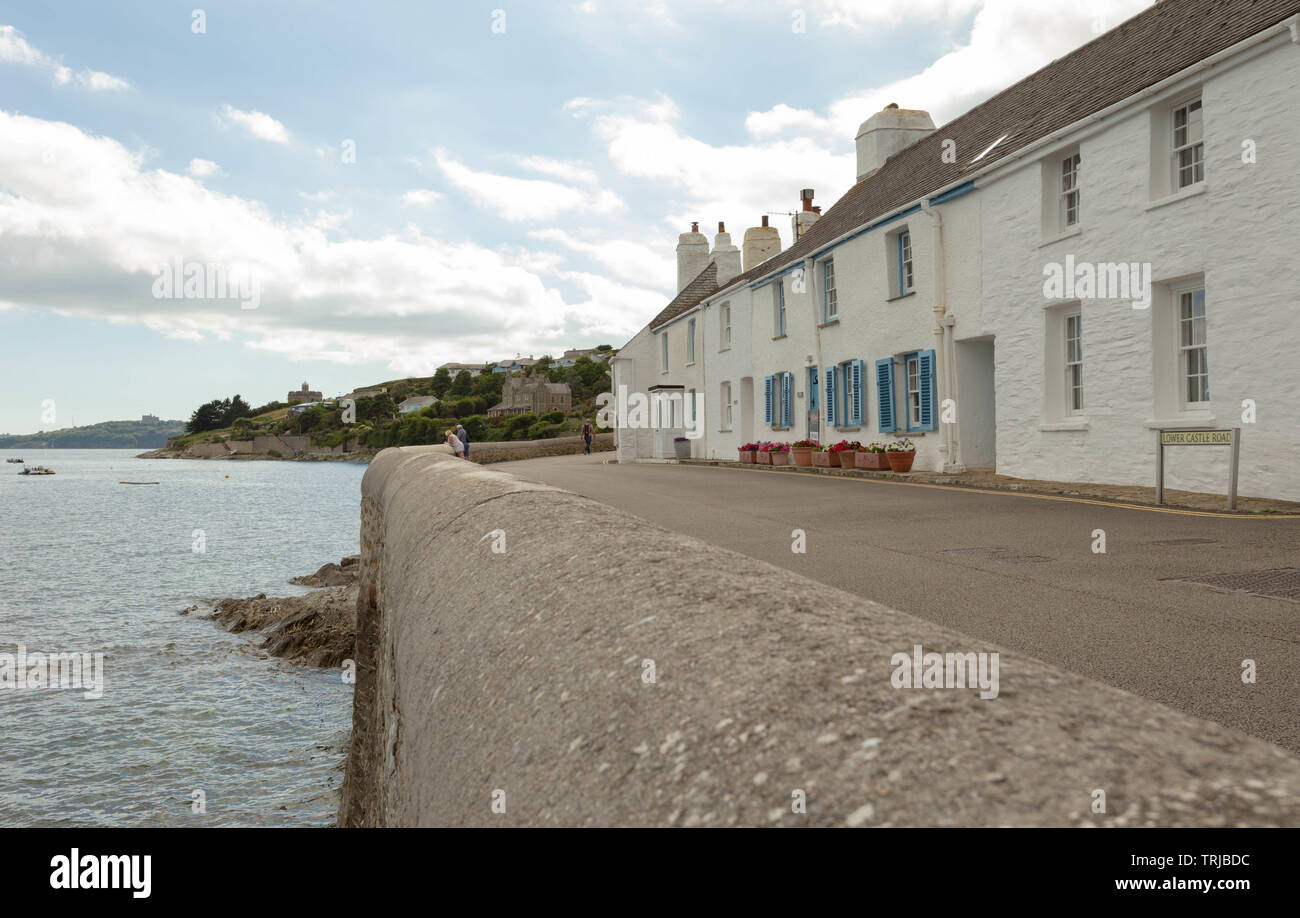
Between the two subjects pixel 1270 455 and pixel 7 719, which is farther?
pixel 7 719

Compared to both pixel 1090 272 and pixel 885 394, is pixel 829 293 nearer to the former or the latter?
pixel 885 394

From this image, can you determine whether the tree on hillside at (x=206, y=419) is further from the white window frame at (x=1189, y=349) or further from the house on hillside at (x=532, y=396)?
the white window frame at (x=1189, y=349)

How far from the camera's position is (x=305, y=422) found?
160250 mm

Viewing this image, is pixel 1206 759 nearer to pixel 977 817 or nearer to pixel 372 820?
pixel 977 817

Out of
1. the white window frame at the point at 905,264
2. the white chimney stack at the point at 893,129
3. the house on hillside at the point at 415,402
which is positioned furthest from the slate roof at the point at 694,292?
the house on hillside at the point at 415,402

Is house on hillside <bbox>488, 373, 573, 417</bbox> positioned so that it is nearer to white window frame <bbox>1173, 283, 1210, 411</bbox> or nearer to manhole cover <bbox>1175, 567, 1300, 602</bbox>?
white window frame <bbox>1173, 283, 1210, 411</bbox>

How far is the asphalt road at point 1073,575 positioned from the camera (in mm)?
4328

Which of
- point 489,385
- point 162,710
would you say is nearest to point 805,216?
point 162,710

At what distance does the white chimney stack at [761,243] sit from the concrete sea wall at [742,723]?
31.4 meters

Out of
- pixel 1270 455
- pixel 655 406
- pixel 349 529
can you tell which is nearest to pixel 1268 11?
pixel 1270 455

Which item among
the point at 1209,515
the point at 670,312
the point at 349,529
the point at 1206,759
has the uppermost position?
the point at 670,312

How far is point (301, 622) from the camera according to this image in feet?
51.5

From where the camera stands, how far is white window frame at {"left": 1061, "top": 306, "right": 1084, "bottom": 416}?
50.1 ft
